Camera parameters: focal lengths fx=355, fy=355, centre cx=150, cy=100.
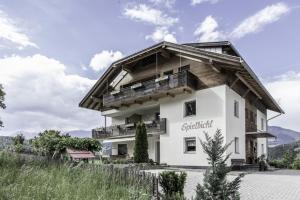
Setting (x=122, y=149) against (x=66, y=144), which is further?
(x=122, y=149)

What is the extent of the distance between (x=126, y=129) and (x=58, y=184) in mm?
22087

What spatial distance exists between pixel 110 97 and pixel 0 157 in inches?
800

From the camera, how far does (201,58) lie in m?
22.2

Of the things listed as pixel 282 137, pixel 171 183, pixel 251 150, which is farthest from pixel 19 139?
pixel 282 137

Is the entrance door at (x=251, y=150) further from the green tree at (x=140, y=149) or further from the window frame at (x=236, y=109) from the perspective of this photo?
the green tree at (x=140, y=149)

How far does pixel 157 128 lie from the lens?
82.3 feet

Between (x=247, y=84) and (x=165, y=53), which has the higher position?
(x=165, y=53)

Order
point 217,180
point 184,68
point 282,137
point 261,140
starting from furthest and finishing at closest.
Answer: point 282,137 < point 261,140 < point 184,68 < point 217,180

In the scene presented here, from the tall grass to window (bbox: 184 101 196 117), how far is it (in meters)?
15.3

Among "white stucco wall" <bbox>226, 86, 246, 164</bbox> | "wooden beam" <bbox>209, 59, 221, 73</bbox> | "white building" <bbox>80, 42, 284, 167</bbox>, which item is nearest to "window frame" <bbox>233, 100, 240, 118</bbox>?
"white building" <bbox>80, 42, 284, 167</bbox>

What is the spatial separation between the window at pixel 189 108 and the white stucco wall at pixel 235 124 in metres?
2.49

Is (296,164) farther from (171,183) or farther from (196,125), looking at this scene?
(171,183)

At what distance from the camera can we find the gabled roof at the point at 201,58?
20.4 metres

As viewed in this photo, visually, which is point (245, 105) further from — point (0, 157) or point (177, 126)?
point (0, 157)
